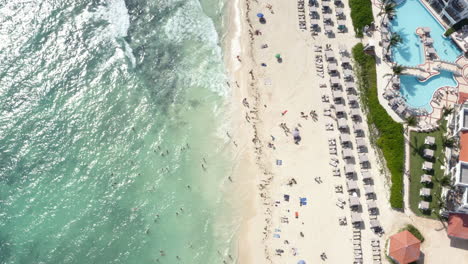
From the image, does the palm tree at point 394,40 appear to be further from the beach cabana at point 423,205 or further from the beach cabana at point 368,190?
the beach cabana at point 423,205

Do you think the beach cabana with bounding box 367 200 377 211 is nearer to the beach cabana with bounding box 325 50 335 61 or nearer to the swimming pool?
the swimming pool

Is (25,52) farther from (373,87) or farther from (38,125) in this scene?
(373,87)

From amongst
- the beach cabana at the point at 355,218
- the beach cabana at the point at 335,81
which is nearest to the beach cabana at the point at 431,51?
the beach cabana at the point at 335,81

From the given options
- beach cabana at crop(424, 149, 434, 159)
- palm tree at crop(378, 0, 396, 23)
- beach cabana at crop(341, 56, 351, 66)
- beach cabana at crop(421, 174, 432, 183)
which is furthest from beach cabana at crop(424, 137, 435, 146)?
palm tree at crop(378, 0, 396, 23)

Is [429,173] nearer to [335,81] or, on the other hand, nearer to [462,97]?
[462,97]

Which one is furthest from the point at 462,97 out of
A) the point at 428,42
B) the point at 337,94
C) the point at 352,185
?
the point at 352,185
